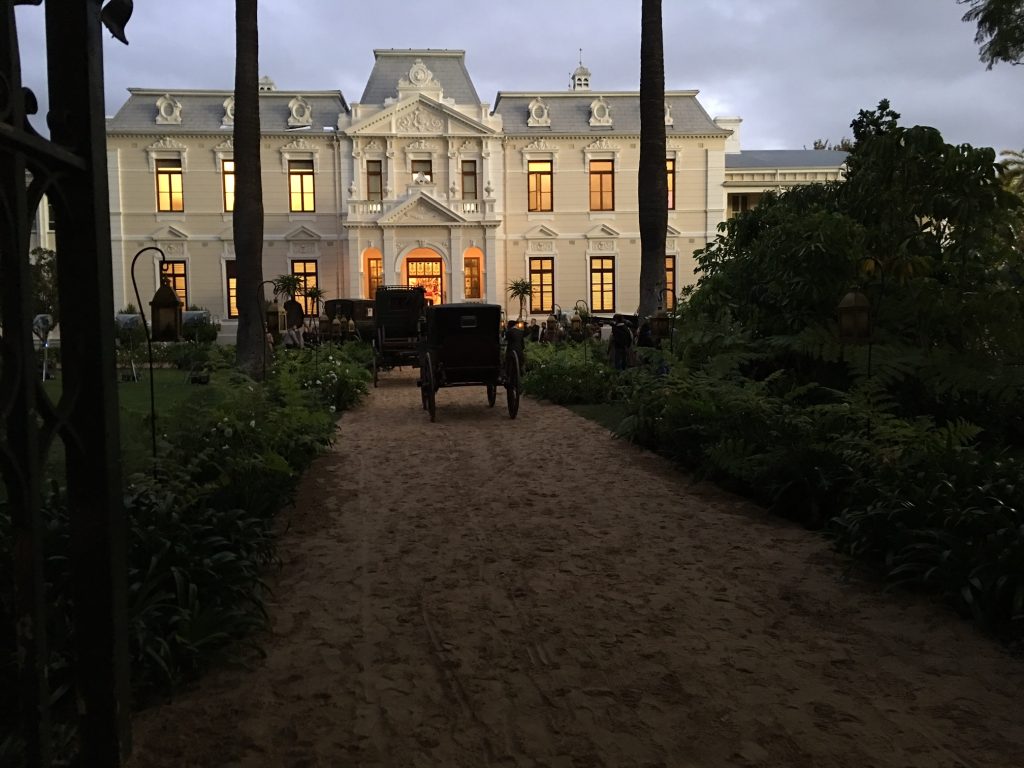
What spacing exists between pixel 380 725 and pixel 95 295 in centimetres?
174

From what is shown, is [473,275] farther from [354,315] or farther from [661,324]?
[661,324]

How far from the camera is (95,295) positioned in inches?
96.0

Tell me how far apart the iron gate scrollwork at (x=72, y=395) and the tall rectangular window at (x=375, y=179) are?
32286 mm

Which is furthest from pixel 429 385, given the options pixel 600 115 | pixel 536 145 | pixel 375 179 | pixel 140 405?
pixel 600 115

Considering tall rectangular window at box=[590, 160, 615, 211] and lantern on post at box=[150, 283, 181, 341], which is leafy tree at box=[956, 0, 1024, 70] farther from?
tall rectangular window at box=[590, 160, 615, 211]

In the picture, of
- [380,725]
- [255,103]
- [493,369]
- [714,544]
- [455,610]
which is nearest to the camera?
[380,725]

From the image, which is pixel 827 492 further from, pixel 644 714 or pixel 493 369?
pixel 493 369

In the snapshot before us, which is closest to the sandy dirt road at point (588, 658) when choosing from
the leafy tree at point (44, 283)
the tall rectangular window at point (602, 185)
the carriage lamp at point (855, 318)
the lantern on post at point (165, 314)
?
the carriage lamp at point (855, 318)

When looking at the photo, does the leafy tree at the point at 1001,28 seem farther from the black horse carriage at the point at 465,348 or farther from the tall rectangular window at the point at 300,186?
the tall rectangular window at the point at 300,186

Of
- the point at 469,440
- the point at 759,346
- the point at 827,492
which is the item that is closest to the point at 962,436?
the point at 827,492

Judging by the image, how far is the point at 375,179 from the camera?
112ft

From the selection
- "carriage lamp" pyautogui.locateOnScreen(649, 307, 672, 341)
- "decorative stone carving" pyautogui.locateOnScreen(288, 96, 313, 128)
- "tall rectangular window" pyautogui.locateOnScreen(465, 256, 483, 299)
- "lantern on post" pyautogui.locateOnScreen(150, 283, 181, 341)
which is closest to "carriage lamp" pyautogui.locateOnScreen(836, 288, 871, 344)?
"carriage lamp" pyautogui.locateOnScreen(649, 307, 672, 341)

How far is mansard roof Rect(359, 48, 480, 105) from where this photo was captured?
34750mm

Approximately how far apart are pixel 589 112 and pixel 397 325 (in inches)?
809
